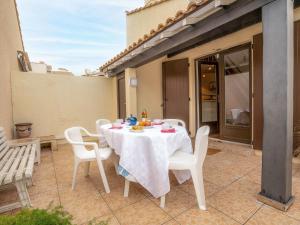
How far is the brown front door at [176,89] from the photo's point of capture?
4953mm

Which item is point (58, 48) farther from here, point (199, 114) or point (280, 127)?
point (280, 127)

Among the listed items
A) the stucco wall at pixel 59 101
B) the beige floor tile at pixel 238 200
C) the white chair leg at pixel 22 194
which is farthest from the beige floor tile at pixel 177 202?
the stucco wall at pixel 59 101

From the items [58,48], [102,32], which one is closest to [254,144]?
[102,32]

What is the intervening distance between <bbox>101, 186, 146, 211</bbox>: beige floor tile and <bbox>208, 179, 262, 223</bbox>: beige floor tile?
2.83 feet

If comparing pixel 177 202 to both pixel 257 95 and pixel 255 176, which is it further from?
pixel 257 95

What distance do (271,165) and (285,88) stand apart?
31.5 inches

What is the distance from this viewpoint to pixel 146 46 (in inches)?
137

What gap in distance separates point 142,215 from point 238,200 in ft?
3.62

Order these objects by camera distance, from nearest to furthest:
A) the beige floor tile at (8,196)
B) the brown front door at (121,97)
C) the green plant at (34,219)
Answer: the green plant at (34,219) < the beige floor tile at (8,196) < the brown front door at (121,97)

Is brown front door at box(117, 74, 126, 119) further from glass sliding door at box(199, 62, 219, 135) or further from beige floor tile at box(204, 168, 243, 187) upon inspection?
beige floor tile at box(204, 168, 243, 187)

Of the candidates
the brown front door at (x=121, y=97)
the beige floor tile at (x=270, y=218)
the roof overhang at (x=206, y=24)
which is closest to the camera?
the beige floor tile at (x=270, y=218)

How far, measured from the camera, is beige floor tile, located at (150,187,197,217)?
5.84 ft

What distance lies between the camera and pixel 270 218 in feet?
5.26

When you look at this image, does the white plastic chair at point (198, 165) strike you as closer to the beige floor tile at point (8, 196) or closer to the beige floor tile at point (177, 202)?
the beige floor tile at point (177, 202)
